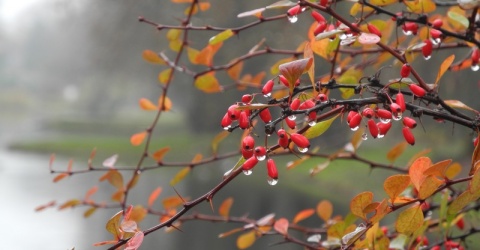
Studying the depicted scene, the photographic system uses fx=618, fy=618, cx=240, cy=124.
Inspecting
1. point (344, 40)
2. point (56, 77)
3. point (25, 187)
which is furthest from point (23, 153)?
point (344, 40)

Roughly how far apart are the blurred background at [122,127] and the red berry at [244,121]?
0.54m

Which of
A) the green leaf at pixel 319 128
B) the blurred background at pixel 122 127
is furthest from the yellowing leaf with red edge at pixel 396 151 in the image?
the green leaf at pixel 319 128

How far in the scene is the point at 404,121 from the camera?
0.43 m

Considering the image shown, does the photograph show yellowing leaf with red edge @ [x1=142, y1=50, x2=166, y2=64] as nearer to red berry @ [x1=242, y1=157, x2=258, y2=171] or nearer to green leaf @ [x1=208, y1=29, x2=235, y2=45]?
green leaf @ [x1=208, y1=29, x2=235, y2=45]

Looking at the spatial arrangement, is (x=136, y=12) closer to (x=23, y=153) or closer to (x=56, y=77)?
(x=23, y=153)

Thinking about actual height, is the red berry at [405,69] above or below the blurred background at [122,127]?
above

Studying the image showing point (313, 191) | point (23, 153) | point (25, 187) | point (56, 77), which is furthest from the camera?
point (56, 77)

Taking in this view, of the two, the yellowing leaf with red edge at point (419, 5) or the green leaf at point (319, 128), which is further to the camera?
the yellowing leaf with red edge at point (419, 5)

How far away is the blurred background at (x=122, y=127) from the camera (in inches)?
158

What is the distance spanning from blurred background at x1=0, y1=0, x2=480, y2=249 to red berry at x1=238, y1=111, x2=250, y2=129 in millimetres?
537

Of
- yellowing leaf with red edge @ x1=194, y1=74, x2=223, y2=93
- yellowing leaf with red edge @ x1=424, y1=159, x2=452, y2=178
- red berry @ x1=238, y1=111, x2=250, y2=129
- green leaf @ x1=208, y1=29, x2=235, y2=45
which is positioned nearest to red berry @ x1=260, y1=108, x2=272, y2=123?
red berry @ x1=238, y1=111, x2=250, y2=129

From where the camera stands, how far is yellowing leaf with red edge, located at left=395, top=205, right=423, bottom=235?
0.42 metres

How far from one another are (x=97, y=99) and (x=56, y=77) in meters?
3.31

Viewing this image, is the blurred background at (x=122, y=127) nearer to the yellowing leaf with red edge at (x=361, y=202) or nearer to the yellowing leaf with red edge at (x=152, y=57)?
the yellowing leaf with red edge at (x=152, y=57)
